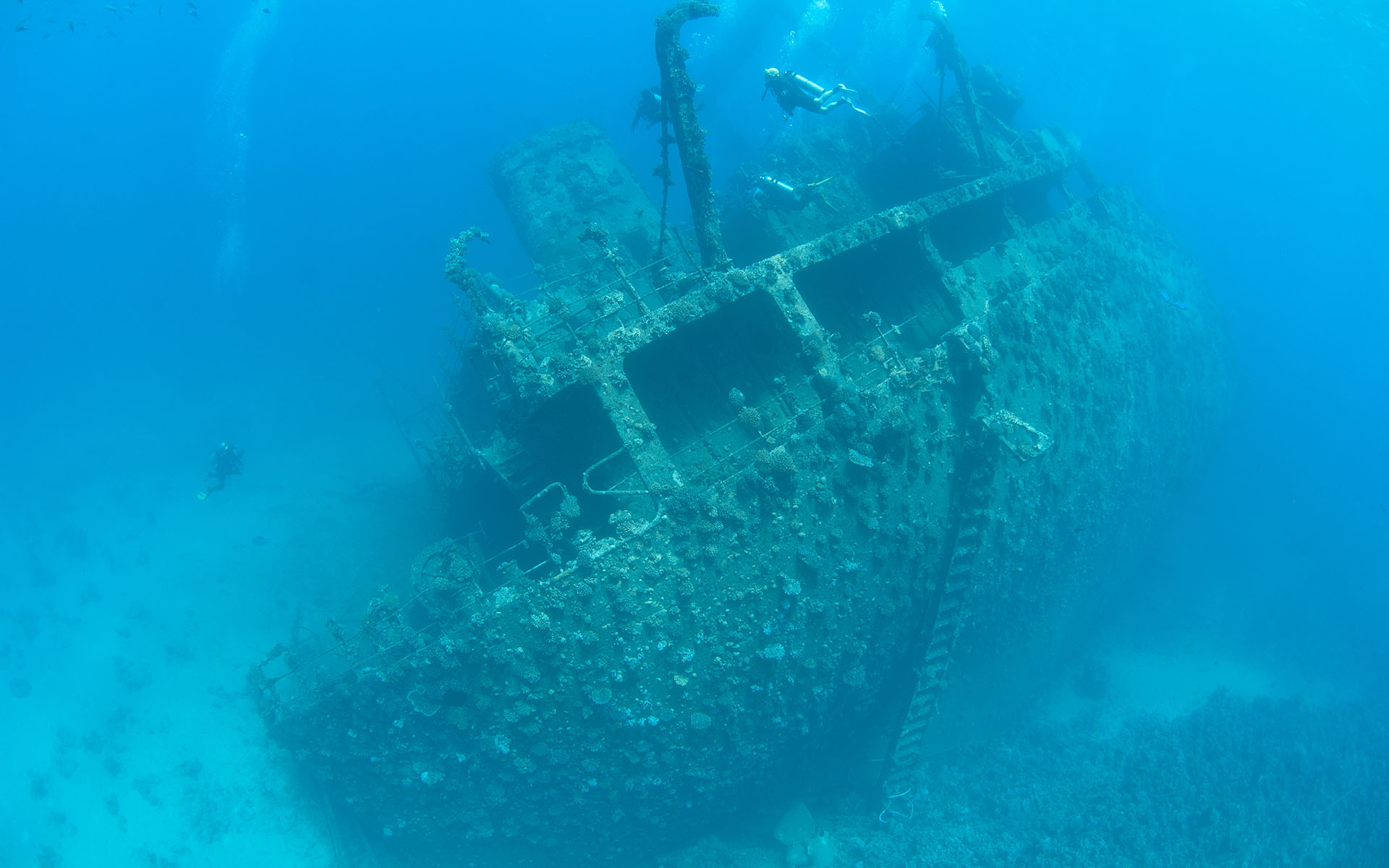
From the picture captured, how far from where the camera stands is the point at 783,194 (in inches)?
424

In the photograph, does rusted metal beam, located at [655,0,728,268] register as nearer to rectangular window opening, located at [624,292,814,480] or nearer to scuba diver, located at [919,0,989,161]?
rectangular window opening, located at [624,292,814,480]

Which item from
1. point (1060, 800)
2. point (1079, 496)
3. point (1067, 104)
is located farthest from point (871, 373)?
point (1067, 104)

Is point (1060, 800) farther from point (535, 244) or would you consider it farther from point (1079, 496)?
point (535, 244)

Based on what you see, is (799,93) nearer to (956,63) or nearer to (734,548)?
(956,63)

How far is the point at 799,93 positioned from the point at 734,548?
8.01m

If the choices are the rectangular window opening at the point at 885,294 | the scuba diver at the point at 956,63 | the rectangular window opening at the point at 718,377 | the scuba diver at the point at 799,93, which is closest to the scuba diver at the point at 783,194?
the scuba diver at the point at 799,93

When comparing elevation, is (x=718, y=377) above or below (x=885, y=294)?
above

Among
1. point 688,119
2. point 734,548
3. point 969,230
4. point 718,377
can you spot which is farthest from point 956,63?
point 734,548

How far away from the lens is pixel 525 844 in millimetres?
7285

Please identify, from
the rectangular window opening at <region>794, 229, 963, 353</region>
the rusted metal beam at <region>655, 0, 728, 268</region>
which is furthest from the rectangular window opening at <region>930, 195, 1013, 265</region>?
the rusted metal beam at <region>655, 0, 728, 268</region>

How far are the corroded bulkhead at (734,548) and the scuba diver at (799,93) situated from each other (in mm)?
2788

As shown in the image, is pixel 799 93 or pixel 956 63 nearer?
pixel 799 93

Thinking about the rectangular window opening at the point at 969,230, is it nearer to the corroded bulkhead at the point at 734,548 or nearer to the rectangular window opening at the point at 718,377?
the corroded bulkhead at the point at 734,548

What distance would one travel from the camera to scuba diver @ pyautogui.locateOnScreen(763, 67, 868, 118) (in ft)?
31.9
